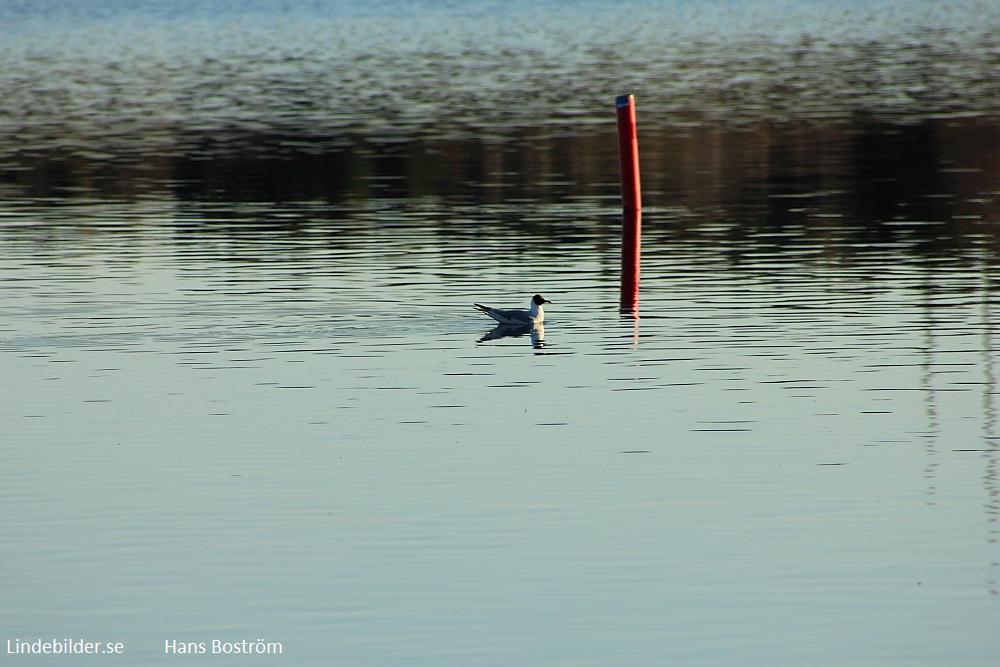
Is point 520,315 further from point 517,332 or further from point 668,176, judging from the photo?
point 668,176

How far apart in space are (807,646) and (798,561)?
163 cm

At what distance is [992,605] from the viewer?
1234 cm

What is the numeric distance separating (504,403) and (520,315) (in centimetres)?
443

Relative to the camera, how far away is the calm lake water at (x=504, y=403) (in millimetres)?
12433

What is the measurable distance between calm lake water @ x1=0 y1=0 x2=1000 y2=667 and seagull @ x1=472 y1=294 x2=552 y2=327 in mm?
327

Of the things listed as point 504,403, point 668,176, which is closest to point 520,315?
point 504,403

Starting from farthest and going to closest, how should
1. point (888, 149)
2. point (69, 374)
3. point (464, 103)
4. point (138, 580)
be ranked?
point (464, 103) → point (888, 149) → point (69, 374) → point (138, 580)

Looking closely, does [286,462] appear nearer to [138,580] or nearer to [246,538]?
[246,538]

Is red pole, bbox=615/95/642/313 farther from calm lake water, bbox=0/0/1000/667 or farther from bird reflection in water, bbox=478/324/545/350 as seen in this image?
bird reflection in water, bbox=478/324/545/350

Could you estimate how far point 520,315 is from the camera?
23000mm

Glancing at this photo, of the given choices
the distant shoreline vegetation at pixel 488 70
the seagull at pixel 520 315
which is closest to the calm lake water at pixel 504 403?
the seagull at pixel 520 315

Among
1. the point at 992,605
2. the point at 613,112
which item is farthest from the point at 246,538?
the point at 613,112

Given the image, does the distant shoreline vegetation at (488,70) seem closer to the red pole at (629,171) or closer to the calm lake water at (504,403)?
the calm lake water at (504,403)

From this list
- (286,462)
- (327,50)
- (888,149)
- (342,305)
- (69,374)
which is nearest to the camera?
(286,462)
